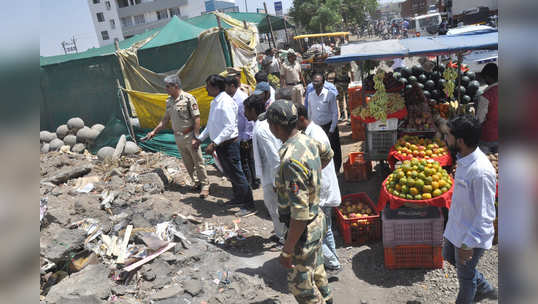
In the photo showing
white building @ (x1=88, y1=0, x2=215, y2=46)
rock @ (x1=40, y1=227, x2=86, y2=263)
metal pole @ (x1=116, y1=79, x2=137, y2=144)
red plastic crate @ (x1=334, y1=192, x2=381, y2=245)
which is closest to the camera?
rock @ (x1=40, y1=227, x2=86, y2=263)

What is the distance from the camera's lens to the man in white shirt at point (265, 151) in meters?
4.22

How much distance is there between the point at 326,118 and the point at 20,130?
5.76 meters

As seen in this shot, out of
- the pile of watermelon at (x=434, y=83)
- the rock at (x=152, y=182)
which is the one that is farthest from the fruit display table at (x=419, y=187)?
the rock at (x=152, y=182)

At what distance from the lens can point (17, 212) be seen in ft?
2.01

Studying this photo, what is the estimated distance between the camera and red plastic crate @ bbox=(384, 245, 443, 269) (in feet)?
13.3

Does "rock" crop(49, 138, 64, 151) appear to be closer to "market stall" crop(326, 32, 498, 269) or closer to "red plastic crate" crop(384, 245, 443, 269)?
"market stall" crop(326, 32, 498, 269)

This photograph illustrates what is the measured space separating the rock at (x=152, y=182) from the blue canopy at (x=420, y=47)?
3855 mm

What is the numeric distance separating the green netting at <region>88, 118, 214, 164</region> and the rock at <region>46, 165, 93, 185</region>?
2.03m

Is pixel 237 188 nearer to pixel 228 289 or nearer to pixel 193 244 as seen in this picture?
pixel 193 244

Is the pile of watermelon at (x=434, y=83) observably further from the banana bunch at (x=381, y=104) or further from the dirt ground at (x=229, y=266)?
the dirt ground at (x=229, y=266)

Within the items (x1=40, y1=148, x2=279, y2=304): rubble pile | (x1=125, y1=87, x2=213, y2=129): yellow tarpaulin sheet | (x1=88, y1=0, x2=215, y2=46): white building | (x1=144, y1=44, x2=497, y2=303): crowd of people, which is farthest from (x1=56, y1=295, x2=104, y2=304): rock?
(x1=88, y1=0, x2=215, y2=46): white building

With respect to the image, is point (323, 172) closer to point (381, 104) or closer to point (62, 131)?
point (381, 104)

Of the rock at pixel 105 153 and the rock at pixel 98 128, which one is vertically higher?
the rock at pixel 98 128

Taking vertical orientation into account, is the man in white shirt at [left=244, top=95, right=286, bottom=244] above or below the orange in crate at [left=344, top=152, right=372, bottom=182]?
above
